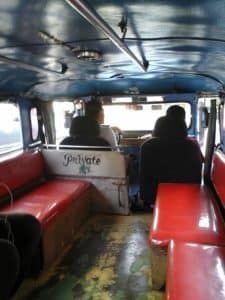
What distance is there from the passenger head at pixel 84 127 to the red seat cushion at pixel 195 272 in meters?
2.77

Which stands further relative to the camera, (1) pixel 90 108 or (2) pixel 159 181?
(1) pixel 90 108

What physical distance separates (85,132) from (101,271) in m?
2.33

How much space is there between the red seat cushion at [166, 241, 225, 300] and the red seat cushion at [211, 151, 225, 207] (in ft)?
3.48

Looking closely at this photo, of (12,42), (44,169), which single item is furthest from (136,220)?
(12,42)

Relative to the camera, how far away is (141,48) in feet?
9.34

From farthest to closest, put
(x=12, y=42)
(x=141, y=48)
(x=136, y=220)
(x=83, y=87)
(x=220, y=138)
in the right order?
(x=83, y=87), (x=220, y=138), (x=136, y=220), (x=141, y=48), (x=12, y=42)

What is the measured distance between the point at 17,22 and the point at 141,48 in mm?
1252

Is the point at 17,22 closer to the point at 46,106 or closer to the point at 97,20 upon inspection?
the point at 97,20

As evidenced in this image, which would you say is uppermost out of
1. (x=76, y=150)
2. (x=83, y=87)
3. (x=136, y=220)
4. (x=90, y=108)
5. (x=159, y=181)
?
(x=83, y=87)

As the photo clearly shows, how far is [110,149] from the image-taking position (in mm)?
4836

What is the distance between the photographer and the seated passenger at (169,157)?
423cm

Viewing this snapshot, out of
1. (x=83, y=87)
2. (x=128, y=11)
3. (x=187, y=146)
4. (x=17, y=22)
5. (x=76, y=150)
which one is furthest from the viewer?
(x=83, y=87)

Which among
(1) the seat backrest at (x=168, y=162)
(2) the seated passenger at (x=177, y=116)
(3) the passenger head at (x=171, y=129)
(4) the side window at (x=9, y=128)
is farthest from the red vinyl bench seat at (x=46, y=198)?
(2) the seated passenger at (x=177, y=116)

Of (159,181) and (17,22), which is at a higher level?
(17,22)
